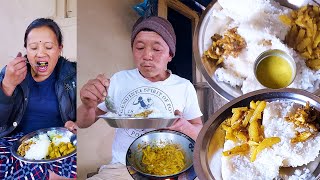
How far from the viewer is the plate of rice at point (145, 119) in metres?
2.20

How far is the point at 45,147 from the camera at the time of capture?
2.56m

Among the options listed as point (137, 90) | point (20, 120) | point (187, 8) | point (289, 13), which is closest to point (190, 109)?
point (137, 90)

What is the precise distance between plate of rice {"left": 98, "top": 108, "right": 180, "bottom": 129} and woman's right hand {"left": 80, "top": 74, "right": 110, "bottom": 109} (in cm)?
15

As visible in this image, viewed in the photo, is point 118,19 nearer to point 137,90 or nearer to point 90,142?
point 137,90

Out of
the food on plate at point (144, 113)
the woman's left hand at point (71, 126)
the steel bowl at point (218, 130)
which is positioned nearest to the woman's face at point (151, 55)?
the food on plate at point (144, 113)

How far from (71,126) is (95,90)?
0.33 metres

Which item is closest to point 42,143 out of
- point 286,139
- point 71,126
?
point 71,126

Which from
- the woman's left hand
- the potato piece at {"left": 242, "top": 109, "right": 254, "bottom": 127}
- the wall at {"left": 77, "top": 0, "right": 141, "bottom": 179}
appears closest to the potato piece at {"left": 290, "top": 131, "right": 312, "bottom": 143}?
the potato piece at {"left": 242, "top": 109, "right": 254, "bottom": 127}

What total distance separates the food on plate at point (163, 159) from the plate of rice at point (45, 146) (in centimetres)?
54

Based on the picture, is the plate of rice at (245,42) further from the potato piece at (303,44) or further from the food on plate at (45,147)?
the food on plate at (45,147)

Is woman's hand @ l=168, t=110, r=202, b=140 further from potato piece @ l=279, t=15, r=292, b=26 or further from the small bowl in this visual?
potato piece @ l=279, t=15, r=292, b=26

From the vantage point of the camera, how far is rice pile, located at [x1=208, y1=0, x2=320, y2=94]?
1995 mm

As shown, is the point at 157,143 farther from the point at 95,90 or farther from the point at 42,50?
the point at 42,50

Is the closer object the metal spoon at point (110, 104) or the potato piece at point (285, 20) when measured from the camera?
the potato piece at point (285, 20)
